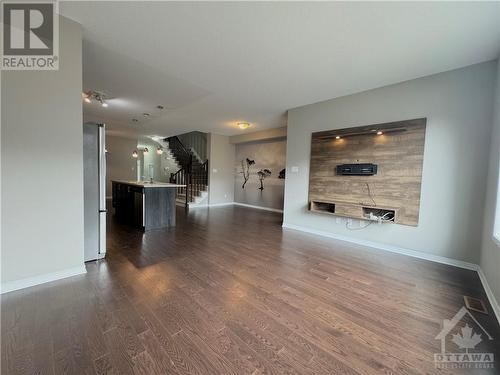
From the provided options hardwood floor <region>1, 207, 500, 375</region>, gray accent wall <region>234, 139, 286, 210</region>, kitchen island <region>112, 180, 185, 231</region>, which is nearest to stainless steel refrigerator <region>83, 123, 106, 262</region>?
hardwood floor <region>1, 207, 500, 375</region>

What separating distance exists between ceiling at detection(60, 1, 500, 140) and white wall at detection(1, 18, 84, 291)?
2.39 feet

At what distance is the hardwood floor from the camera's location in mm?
1429

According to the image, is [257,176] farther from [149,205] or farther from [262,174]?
[149,205]

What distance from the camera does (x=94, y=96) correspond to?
450cm

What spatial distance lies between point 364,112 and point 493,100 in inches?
63.7

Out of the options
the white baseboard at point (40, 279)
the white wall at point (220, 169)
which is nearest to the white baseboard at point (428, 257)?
the white baseboard at point (40, 279)

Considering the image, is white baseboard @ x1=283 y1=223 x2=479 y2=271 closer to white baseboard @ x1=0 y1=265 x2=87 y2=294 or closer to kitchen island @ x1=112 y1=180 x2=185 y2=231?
kitchen island @ x1=112 y1=180 x2=185 y2=231

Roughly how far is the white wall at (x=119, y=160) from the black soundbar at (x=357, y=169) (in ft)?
30.2

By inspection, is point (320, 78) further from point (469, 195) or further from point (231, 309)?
point (231, 309)

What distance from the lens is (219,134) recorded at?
28.2 ft

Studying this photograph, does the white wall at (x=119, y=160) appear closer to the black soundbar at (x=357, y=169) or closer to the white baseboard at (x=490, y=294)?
the black soundbar at (x=357, y=169)

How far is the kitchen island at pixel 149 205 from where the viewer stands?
4656mm

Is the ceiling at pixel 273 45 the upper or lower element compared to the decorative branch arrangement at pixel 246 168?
upper

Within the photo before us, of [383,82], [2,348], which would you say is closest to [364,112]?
[383,82]
